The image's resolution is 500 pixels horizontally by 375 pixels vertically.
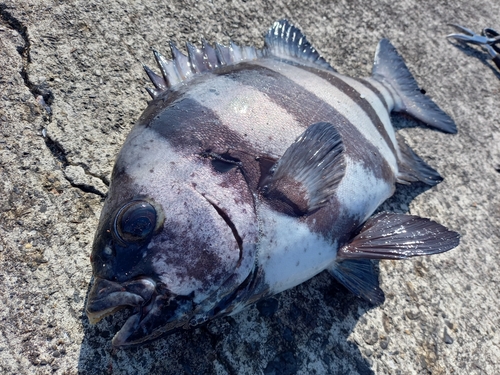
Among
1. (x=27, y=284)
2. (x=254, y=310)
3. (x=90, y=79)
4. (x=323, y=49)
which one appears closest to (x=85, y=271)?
(x=27, y=284)

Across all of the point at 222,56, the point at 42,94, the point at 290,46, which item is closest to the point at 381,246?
the point at 222,56

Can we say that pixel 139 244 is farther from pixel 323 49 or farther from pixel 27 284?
pixel 323 49

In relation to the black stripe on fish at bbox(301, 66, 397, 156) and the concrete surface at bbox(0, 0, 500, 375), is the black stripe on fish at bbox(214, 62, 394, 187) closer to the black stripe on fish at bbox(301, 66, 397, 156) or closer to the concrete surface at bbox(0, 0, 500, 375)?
the black stripe on fish at bbox(301, 66, 397, 156)

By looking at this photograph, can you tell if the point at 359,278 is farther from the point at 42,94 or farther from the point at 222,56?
the point at 42,94

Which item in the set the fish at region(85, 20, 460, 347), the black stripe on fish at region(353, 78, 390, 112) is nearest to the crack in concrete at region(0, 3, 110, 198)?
the fish at region(85, 20, 460, 347)

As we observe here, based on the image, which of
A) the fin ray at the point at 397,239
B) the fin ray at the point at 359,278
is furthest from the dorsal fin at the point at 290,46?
the fin ray at the point at 359,278

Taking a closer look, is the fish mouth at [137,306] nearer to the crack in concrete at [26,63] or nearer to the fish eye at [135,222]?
the fish eye at [135,222]
